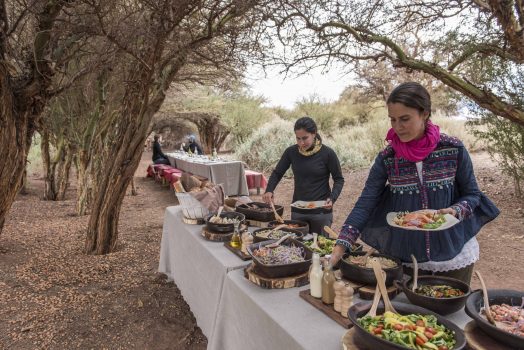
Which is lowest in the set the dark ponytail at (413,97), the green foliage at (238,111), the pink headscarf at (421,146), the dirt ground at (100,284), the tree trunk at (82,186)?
the dirt ground at (100,284)

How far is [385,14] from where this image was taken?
5.84 meters

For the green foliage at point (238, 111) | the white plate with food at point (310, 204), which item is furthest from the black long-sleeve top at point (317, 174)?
the green foliage at point (238, 111)

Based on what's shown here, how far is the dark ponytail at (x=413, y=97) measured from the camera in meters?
1.66

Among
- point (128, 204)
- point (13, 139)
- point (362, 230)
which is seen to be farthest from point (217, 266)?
point (128, 204)

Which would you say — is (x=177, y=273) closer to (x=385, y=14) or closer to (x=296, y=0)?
(x=296, y=0)

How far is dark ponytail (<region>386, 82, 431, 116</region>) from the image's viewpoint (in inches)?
65.4

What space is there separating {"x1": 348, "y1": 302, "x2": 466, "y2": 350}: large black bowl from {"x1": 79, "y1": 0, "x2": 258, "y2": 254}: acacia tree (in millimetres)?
2987

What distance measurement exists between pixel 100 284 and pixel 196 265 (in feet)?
5.65

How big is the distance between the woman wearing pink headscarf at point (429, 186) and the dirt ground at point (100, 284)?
6.34 ft

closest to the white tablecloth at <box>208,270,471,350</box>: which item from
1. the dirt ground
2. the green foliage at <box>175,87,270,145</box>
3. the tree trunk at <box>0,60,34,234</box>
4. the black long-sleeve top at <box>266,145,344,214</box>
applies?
the dirt ground

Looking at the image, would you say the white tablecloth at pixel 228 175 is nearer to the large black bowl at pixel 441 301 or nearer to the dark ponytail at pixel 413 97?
the dark ponytail at pixel 413 97

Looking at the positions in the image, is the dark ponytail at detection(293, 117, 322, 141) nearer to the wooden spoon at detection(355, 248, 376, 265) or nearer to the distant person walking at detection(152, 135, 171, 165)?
the wooden spoon at detection(355, 248, 376, 265)

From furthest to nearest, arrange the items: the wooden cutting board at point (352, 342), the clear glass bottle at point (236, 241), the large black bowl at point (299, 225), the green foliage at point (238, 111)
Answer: the green foliage at point (238, 111), the large black bowl at point (299, 225), the clear glass bottle at point (236, 241), the wooden cutting board at point (352, 342)

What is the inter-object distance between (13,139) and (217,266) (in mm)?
2777
